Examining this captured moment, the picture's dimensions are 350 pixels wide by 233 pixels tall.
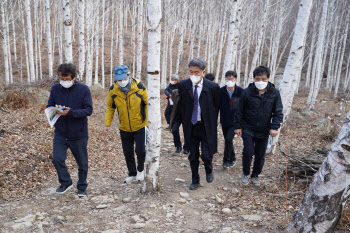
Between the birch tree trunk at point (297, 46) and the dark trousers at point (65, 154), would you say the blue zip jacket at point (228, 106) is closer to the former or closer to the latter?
the birch tree trunk at point (297, 46)

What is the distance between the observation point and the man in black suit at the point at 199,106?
3.95 m

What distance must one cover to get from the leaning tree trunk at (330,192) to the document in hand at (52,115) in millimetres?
3439

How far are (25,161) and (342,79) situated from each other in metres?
37.5

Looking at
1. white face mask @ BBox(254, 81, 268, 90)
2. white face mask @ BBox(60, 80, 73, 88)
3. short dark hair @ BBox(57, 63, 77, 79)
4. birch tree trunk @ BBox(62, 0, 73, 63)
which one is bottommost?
white face mask @ BBox(60, 80, 73, 88)

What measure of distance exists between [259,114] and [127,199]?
2634 mm

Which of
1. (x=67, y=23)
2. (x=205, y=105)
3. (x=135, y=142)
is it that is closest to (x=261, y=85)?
(x=205, y=105)

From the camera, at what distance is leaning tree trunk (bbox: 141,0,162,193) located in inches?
141

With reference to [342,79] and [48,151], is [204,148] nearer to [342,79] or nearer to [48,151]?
[48,151]

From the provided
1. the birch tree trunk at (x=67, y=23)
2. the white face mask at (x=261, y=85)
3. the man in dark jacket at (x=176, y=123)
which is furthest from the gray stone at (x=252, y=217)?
the birch tree trunk at (x=67, y=23)

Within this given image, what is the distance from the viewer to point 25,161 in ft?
16.6

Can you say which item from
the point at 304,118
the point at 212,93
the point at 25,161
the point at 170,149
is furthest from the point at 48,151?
the point at 304,118

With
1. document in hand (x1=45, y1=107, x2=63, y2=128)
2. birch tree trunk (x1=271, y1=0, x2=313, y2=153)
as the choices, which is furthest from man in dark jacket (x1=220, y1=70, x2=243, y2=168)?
document in hand (x1=45, y1=107, x2=63, y2=128)

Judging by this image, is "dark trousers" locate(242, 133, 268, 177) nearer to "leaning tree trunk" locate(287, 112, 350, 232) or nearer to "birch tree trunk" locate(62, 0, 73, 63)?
"leaning tree trunk" locate(287, 112, 350, 232)

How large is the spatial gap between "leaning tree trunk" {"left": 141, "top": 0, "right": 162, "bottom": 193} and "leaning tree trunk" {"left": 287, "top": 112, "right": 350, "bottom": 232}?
7.26 ft
